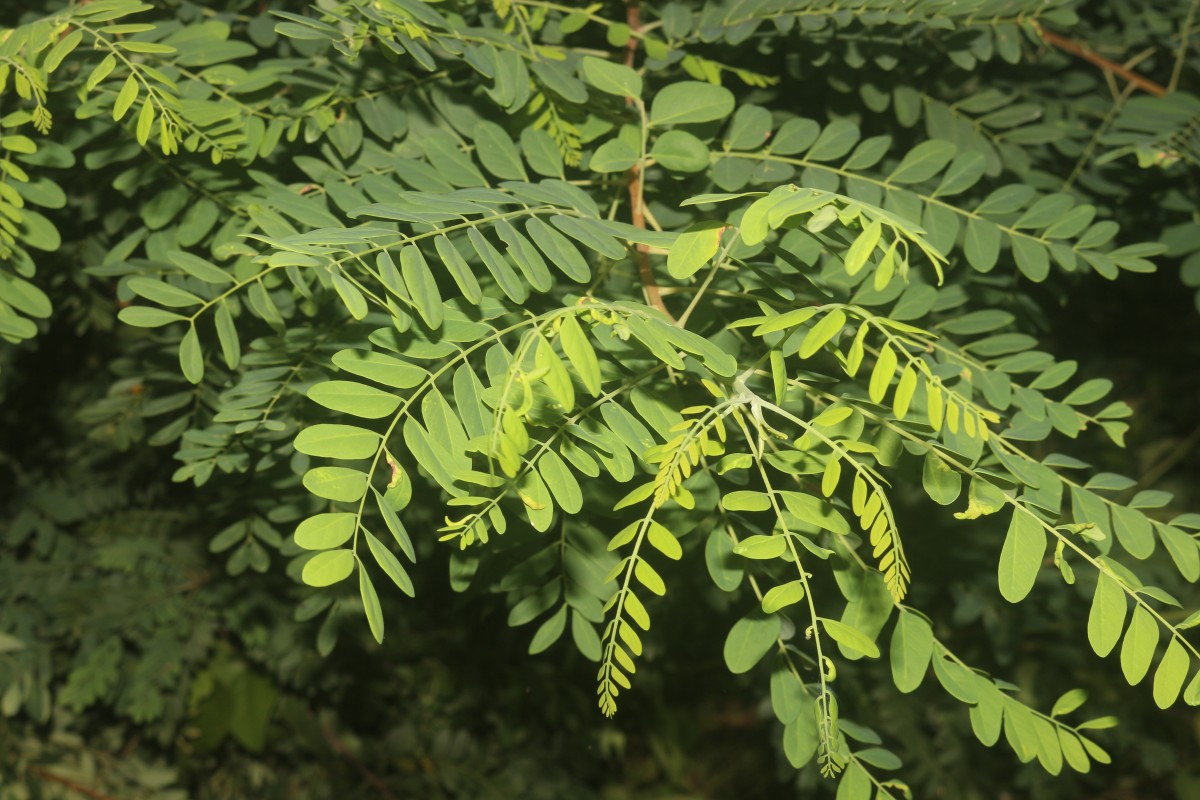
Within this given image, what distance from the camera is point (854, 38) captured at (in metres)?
0.89

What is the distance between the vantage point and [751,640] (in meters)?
0.64

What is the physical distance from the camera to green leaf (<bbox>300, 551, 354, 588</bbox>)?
1.72 feet

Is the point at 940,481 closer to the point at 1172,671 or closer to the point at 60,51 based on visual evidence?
the point at 1172,671

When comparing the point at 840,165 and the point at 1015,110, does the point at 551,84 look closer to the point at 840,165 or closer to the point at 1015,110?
the point at 840,165

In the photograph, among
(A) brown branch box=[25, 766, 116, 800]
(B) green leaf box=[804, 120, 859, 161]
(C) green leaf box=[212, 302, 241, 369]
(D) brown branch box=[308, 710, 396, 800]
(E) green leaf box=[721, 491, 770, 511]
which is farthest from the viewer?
(D) brown branch box=[308, 710, 396, 800]

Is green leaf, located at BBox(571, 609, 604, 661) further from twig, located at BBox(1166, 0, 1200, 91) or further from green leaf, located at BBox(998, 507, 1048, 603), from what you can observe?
twig, located at BBox(1166, 0, 1200, 91)

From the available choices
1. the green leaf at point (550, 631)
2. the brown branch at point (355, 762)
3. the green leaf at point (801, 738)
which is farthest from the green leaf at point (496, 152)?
the brown branch at point (355, 762)

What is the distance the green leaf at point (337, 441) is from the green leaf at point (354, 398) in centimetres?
1

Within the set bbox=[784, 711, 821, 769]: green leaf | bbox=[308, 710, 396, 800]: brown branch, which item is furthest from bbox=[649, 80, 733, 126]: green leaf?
bbox=[308, 710, 396, 800]: brown branch

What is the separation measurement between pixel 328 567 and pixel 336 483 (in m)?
0.05

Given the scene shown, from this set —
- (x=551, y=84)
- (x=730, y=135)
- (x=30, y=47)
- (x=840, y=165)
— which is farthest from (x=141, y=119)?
(x=840, y=165)

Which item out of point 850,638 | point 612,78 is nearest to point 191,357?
point 612,78

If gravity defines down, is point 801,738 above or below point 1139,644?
below

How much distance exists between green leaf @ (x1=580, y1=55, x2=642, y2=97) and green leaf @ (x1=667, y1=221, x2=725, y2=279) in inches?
9.2
